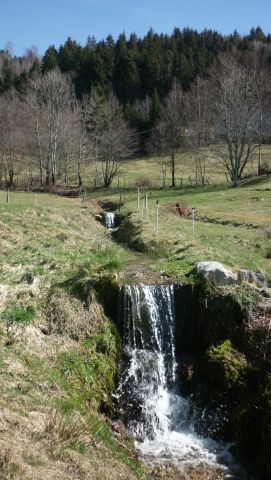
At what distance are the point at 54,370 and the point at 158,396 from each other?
10.7ft

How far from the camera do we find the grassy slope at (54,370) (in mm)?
7809

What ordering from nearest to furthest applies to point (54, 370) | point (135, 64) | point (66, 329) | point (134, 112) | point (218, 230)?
point (54, 370)
point (66, 329)
point (218, 230)
point (134, 112)
point (135, 64)

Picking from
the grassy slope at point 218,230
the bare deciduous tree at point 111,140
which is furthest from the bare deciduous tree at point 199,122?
the grassy slope at point 218,230

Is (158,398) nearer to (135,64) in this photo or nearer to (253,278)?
(253,278)

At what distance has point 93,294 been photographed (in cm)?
1423

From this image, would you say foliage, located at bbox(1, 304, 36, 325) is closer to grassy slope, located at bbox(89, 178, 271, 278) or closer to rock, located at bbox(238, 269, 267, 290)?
grassy slope, located at bbox(89, 178, 271, 278)

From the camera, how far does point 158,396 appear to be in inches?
504

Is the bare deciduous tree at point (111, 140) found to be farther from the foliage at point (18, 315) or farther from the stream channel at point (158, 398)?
the foliage at point (18, 315)

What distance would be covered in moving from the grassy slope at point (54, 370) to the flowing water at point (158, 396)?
27.3 inches

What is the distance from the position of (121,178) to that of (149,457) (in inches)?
2239

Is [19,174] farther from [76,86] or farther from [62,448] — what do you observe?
[62,448]

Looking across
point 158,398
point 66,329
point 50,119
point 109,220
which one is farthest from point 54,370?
point 50,119

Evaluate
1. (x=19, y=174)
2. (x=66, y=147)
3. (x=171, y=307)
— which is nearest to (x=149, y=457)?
(x=171, y=307)

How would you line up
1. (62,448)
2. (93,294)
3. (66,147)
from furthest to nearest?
1. (66,147)
2. (93,294)
3. (62,448)
